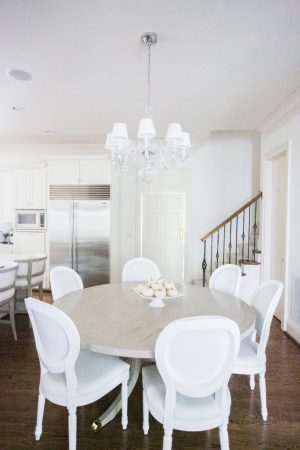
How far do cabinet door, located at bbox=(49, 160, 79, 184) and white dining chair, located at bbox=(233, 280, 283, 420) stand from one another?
3687 mm

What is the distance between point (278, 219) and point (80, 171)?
10.9 feet

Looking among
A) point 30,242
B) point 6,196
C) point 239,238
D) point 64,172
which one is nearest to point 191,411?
point 239,238

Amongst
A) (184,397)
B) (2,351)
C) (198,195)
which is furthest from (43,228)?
(184,397)

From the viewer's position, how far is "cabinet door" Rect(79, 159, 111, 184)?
460 centimetres

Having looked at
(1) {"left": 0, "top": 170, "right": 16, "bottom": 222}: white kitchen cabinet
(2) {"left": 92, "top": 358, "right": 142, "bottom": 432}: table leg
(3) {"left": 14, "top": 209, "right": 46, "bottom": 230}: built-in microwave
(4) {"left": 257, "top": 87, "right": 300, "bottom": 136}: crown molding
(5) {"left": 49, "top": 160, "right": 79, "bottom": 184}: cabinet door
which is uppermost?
(4) {"left": 257, "top": 87, "right": 300, "bottom": 136}: crown molding

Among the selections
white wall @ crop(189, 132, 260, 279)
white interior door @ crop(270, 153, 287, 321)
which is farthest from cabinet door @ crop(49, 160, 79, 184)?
white interior door @ crop(270, 153, 287, 321)

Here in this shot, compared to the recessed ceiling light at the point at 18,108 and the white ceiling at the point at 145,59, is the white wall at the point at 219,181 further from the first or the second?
the recessed ceiling light at the point at 18,108

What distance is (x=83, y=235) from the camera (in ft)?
15.0

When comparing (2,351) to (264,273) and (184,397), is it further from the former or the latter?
(264,273)

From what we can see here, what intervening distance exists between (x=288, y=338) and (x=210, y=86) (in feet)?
Answer: 9.61

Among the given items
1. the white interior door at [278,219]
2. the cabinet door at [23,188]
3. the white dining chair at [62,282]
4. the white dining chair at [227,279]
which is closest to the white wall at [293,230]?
the white interior door at [278,219]

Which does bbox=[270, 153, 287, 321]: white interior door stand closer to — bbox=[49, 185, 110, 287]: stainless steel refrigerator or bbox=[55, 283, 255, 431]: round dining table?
bbox=[55, 283, 255, 431]: round dining table

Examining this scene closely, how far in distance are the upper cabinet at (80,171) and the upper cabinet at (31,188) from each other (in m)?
0.32

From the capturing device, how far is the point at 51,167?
4.73 metres
